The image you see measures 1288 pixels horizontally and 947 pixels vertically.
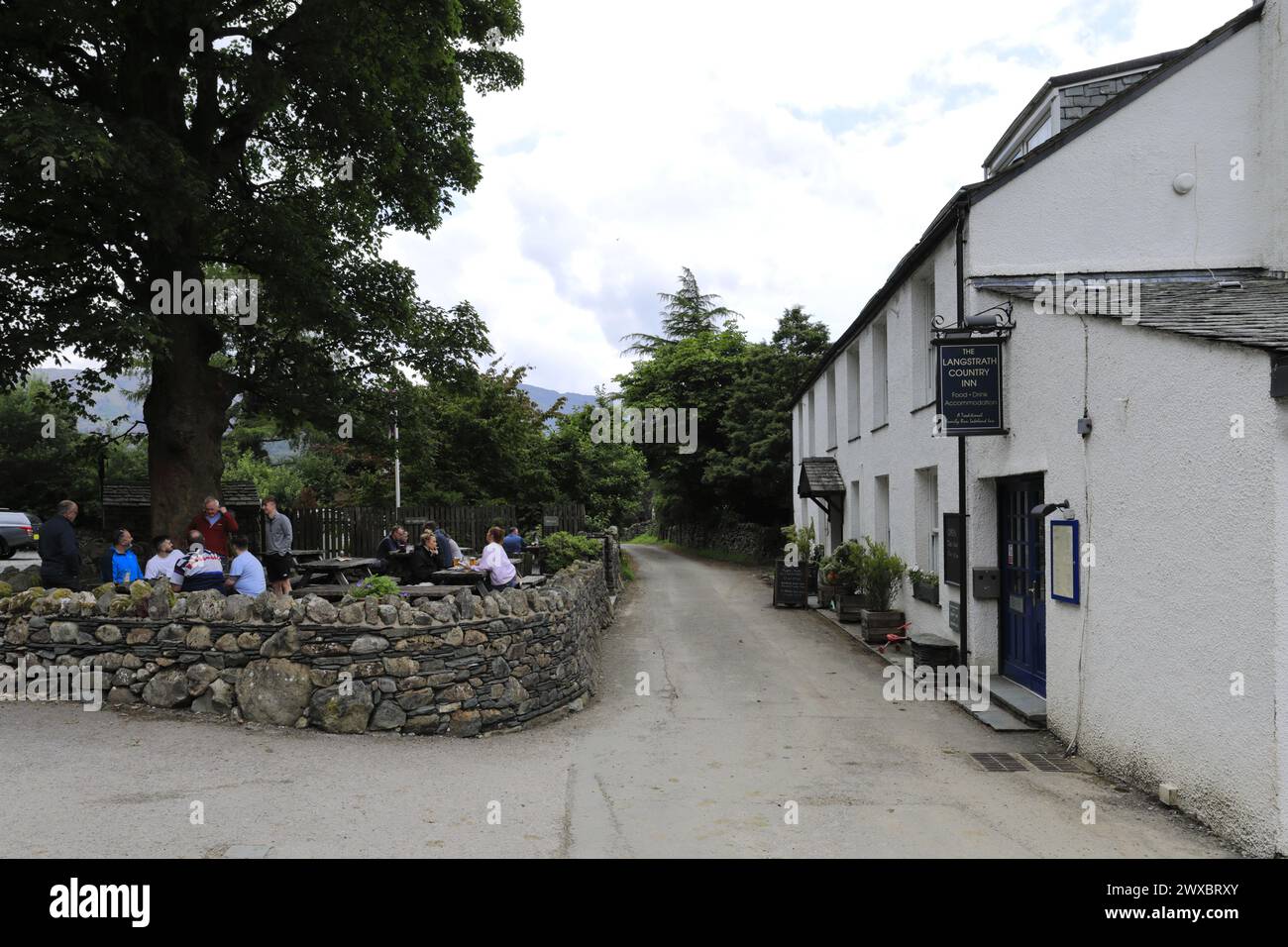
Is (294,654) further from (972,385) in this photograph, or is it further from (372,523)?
(372,523)

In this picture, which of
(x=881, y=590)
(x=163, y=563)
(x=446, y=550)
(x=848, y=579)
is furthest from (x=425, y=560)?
(x=848, y=579)

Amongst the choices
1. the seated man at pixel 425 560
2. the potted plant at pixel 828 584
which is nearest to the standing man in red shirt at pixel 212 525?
the seated man at pixel 425 560

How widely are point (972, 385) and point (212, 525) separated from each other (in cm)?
A: 1069

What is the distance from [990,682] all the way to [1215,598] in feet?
15.7

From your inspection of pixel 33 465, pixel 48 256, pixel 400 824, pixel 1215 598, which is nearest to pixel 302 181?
pixel 48 256

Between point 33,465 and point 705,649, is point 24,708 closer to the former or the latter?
point 705,649

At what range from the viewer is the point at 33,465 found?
121 feet

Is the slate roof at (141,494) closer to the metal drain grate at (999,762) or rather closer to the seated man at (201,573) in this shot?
the seated man at (201,573)

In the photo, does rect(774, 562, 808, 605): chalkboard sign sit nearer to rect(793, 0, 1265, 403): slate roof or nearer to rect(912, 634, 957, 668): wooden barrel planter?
rect(912, 634, 957, 668): wooden barrel planter

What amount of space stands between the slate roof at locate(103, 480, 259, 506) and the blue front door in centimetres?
1592

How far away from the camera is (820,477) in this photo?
66.2 ft

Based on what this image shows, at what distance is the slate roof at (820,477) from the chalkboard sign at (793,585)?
6.23ft

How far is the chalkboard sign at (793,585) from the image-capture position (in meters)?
19.2

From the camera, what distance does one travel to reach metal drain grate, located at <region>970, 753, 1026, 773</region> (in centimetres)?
743
